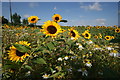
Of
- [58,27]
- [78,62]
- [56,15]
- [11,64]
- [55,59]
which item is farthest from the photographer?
[55,59]

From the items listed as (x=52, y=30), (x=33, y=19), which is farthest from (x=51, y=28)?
(x=33, y=19)

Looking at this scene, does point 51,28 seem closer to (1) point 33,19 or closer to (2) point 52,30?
(2) point 52,30

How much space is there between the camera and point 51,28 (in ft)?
5.64

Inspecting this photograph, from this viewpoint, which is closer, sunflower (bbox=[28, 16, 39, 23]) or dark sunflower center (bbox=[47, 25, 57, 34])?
dark sunflower center (bbox=[47, 25, 57, 34])

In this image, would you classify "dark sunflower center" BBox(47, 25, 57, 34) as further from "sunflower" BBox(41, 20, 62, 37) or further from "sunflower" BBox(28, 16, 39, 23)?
"sunflower" BBox(28, 16, 39, 23)

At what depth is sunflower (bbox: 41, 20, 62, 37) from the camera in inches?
65.1

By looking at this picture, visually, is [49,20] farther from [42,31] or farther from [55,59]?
[55,59]

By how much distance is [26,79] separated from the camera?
5.58 ft

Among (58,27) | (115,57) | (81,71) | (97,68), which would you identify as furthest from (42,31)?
(115,57)

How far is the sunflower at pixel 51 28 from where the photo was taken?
5.43 ft

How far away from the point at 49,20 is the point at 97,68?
91cm

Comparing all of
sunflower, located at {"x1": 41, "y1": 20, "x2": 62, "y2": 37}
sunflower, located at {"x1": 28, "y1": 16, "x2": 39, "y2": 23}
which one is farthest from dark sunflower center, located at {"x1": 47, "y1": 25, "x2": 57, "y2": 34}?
sunflower, located at {"x1": 28, "y1": 16, "x2": 39, "y2": 23}

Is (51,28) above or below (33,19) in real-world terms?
below

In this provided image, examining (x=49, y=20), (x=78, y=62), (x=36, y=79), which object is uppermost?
(x=49, y=20)
